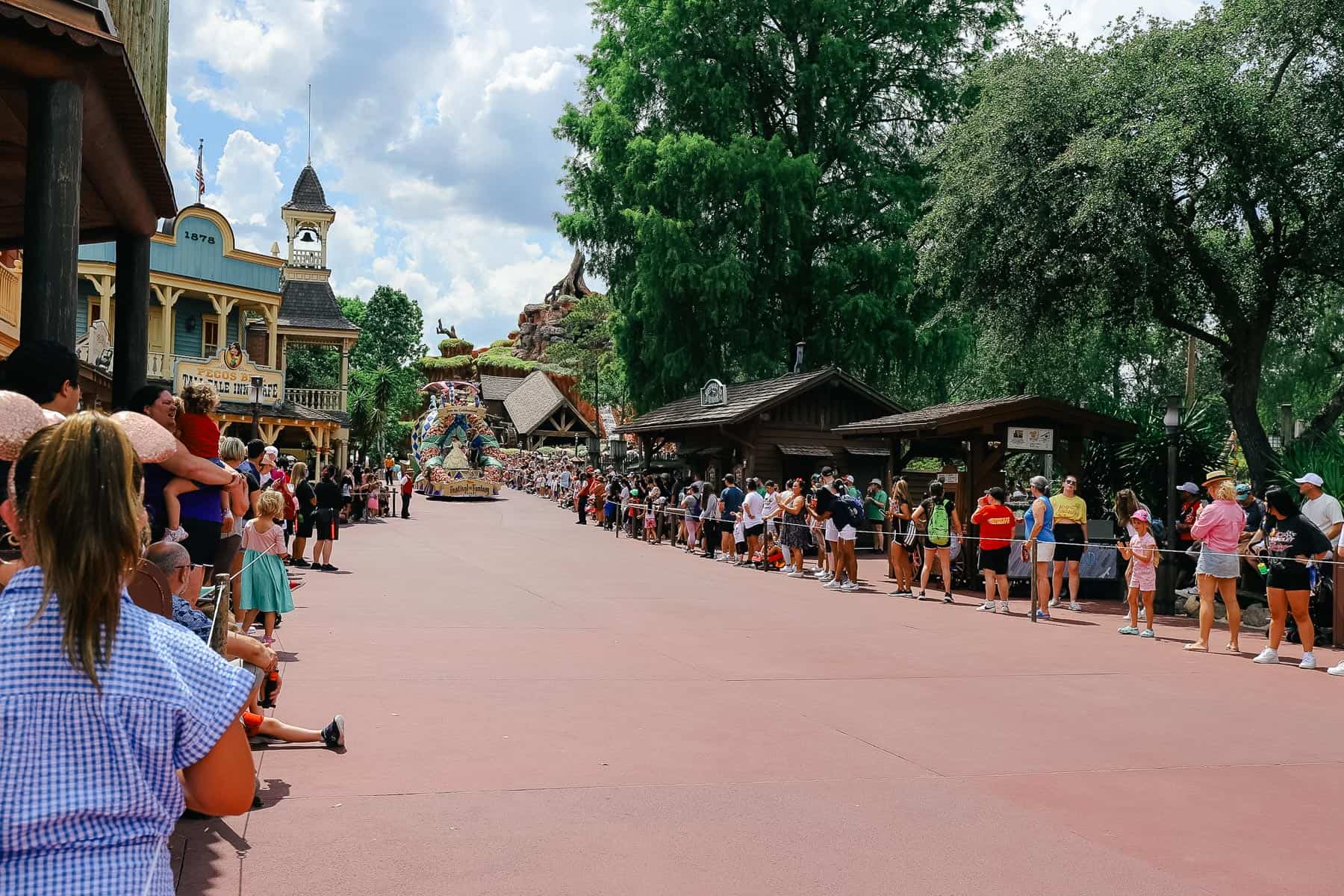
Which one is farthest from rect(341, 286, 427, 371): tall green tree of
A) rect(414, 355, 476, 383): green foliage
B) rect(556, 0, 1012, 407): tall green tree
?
rect(556, 0, 1012, 407): tall green tree

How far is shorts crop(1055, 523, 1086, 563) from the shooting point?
1595 centimetres

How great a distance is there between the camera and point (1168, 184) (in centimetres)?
1575

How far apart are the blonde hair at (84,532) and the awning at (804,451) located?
26.6 metres

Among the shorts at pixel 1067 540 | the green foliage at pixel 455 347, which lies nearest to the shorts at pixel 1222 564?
the shorts at pixel 1067 540

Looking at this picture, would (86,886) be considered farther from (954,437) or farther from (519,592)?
(954,437)

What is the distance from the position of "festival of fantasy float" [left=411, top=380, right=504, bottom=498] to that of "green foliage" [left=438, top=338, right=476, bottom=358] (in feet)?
198

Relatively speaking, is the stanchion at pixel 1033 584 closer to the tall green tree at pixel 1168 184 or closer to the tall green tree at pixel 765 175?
the tall green tree at pixel 1168 184

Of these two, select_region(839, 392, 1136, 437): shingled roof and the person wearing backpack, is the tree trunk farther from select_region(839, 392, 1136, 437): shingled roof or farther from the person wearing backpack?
the person wearing backpack

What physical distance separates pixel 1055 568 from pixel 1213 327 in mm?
6832

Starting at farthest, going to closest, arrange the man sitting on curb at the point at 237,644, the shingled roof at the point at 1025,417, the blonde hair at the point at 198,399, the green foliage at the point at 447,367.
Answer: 1. the green foliage at the point at 447,367
2. the shingled roof at the point at 1025,417
3. the blonde hair at the point at 198,399
4. the man sitting on curb at the point at 237,644

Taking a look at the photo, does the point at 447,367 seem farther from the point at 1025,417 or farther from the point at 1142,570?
the point at 1142,570

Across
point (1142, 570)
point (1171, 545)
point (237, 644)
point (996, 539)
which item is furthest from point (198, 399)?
point (1171, 545)

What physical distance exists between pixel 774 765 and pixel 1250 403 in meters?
14.0

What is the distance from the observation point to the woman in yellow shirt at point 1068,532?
51.8ft
